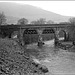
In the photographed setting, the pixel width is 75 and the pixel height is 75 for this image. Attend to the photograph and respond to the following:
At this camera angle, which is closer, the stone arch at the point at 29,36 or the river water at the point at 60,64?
the river water at the point at 60,64

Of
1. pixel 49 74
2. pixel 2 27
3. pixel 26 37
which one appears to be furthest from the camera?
pixel 26 37

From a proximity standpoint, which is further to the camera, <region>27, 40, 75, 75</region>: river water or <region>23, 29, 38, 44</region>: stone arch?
<region>23, 29, 38, 44</region>: stone arch

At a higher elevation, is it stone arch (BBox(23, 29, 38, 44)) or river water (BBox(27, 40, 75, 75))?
stone arch (BBox(23, 29, 38, 44))

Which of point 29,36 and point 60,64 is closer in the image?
point 60,64

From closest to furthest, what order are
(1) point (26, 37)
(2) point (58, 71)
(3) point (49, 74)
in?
(3) point (49, 74) → (2) point (58, 71) → (1) point (26, 37)

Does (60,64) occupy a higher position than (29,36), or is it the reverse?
(29,36)

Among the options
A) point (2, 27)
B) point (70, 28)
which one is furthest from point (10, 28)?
point (70, 28)

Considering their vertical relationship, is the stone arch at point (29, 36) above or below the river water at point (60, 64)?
above

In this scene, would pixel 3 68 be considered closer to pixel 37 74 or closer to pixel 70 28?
pixel 37 74

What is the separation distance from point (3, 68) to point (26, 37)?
138 ft

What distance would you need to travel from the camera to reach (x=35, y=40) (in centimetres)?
5897

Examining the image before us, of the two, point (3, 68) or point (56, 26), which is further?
point (56, 26)

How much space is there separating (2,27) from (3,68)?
35029 millimetres

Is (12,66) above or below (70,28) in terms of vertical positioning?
below
